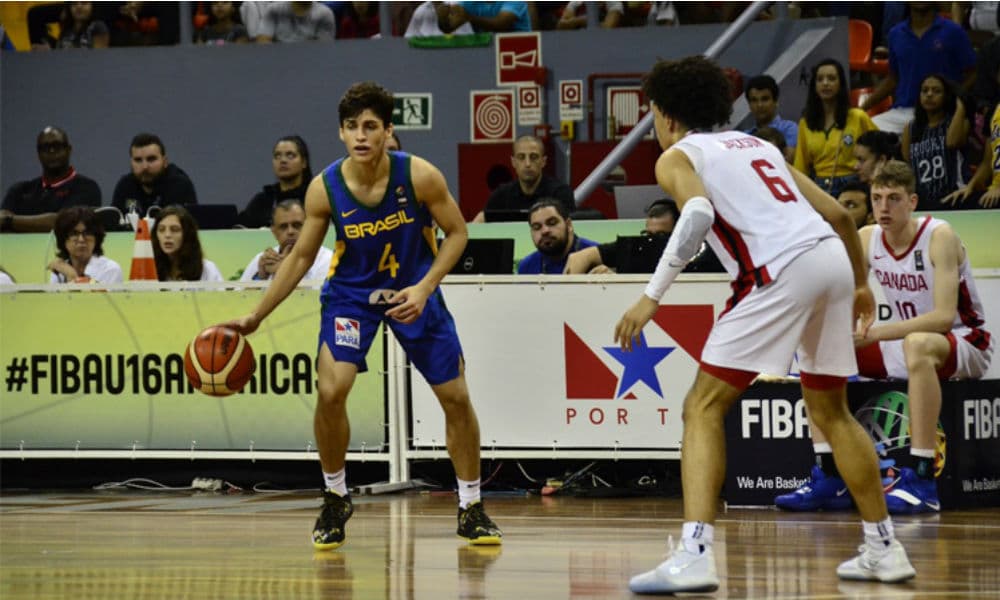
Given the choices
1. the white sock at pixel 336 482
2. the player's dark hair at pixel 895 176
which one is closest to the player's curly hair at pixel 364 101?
the white sock at pixel 336 482

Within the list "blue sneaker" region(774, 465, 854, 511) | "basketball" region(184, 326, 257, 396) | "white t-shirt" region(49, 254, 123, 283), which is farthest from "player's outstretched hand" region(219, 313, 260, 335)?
"white t-shirt" region(49, 254, 123, 283)

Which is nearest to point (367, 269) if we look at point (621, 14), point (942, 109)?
point (942, 109)

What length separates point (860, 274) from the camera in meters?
6.11

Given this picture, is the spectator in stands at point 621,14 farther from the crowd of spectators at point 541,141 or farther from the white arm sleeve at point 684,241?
the white arm sleeve at point 684,241

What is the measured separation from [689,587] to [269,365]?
5.17 metres

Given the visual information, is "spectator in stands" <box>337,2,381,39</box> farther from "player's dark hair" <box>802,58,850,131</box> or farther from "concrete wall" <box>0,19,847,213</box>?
"player's dark hair" <box>802,58,850,131</box>

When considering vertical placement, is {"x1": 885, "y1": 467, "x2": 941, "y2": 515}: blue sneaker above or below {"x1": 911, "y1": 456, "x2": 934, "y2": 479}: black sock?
below

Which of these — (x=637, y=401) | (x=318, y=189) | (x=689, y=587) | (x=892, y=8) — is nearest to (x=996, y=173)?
(x=637, y=401)

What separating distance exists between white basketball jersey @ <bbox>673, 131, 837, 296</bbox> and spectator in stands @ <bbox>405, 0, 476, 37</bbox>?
30.7 feet

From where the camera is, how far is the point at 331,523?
7371 millimetres

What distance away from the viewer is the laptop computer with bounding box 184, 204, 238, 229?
12.3 metres

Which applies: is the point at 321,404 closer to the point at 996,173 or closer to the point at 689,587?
the point at 689,587

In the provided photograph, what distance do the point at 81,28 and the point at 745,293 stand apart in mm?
12414

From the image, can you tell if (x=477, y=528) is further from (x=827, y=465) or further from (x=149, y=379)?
(x=149, y=379)
